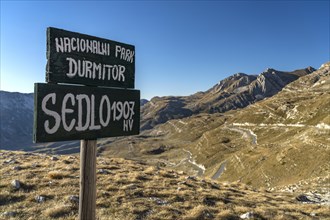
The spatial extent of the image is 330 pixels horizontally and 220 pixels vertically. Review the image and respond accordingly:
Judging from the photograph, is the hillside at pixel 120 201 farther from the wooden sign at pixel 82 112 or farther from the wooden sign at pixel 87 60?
the wooden sign at pixel 87 60

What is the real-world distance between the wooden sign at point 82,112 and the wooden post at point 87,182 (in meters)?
0.37

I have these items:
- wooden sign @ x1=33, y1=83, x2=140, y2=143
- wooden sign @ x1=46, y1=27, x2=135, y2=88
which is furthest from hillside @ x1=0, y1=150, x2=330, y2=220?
wooden sign @ x1=46, y1=27, x2=135, y2=88

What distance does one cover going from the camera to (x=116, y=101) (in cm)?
733

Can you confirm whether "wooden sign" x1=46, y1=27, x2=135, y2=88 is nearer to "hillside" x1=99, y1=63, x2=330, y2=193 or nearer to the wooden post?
the wooden post

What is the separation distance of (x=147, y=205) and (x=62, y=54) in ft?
35.9

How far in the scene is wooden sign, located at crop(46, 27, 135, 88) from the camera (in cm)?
619

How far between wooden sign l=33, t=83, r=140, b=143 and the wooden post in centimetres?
37

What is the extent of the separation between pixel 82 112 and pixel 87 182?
5.82 feet

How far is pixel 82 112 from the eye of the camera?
6.49 m

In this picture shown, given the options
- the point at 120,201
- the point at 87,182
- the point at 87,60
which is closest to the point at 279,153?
the point at 120,201

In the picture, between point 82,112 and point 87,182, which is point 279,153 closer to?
point 87,182

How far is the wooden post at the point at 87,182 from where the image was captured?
6875mm

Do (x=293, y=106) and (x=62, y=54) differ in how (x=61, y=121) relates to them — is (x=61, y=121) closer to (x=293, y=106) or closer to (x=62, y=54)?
(x=62, y=54)

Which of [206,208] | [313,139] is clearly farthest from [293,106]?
[206,208]
